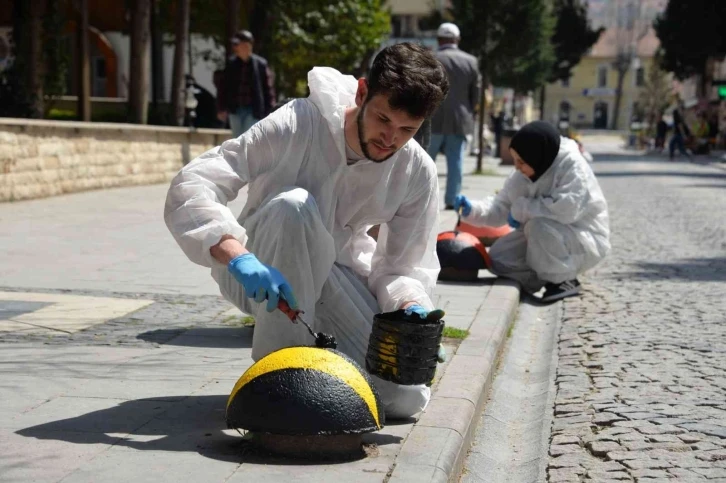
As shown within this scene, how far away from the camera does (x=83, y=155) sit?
51.2ft

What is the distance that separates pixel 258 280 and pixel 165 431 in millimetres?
736

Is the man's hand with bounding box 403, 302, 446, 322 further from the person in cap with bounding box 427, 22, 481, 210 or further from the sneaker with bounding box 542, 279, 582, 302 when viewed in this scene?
the person in cap with bounding box 427, 22, 481, 210

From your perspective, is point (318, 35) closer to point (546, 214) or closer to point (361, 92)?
point (546, 214)

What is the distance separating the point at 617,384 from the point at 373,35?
84.1 ft

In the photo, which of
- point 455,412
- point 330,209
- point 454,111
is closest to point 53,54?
point 454,111

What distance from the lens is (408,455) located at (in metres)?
4.07

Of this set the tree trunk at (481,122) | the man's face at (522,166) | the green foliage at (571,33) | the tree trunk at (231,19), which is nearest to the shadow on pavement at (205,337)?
→ the man's face at (522,166)

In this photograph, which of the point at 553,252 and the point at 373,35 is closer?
the point at 553,252

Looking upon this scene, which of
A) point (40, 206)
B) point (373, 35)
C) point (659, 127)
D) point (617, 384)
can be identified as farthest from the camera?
point (659, 127)

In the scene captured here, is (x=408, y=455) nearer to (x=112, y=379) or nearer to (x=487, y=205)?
(x=112, y=379)

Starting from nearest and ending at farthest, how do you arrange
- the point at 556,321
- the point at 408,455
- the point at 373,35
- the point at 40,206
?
1. the point at 408,455
2. the point at 556,321
3. the point at 40,206
4. the point at 373,35

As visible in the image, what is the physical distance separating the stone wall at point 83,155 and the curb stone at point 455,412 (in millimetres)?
7715

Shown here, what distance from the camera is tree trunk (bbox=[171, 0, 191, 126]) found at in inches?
843

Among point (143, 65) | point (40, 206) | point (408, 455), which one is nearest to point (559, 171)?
point (408, 455)
